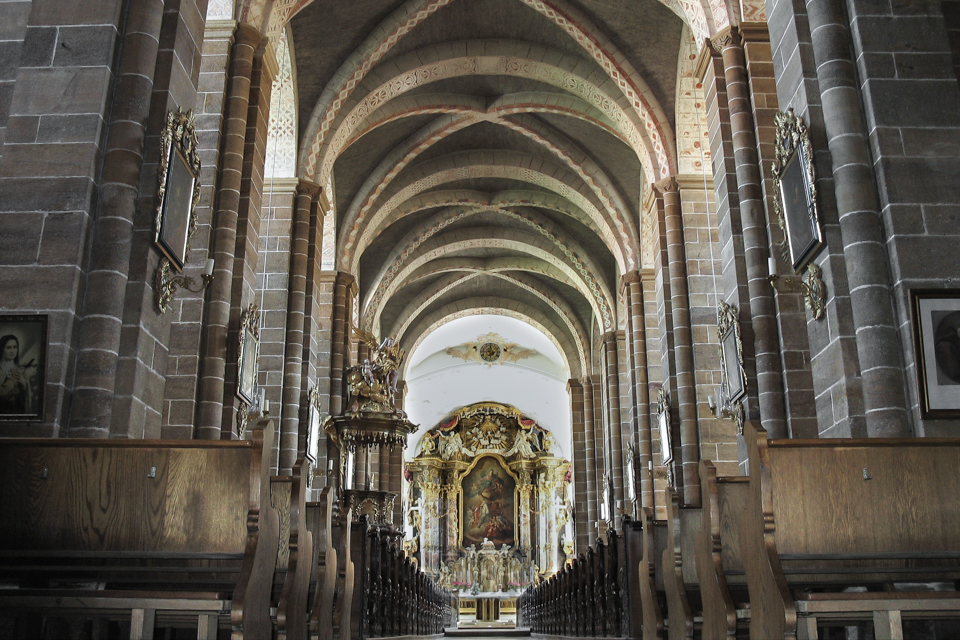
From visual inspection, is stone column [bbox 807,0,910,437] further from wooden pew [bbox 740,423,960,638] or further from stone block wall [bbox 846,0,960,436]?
wooden pew [bbox 740,423,960,638]

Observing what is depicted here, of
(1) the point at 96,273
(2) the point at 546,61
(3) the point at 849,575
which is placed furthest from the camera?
(2) the point at 546,61

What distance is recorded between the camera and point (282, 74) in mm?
13648

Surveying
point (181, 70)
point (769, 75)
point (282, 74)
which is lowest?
point (181, 70)

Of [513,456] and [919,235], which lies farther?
[513,456]

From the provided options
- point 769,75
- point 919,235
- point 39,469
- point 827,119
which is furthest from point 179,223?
point 769,75

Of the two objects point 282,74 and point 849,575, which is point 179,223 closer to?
point 849,575

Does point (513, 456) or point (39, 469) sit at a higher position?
point (513, 456)

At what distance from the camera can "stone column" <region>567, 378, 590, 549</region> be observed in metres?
24.8

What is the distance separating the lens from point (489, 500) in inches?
1243

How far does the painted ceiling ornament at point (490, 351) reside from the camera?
30812 mm

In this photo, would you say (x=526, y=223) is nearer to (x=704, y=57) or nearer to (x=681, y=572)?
(x=704, y=57)

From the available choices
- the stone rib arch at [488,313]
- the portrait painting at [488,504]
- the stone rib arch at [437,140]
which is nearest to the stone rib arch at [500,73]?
the stone rib arch at [437,140]

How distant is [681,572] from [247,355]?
219 inches

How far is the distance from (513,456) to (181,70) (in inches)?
1012
